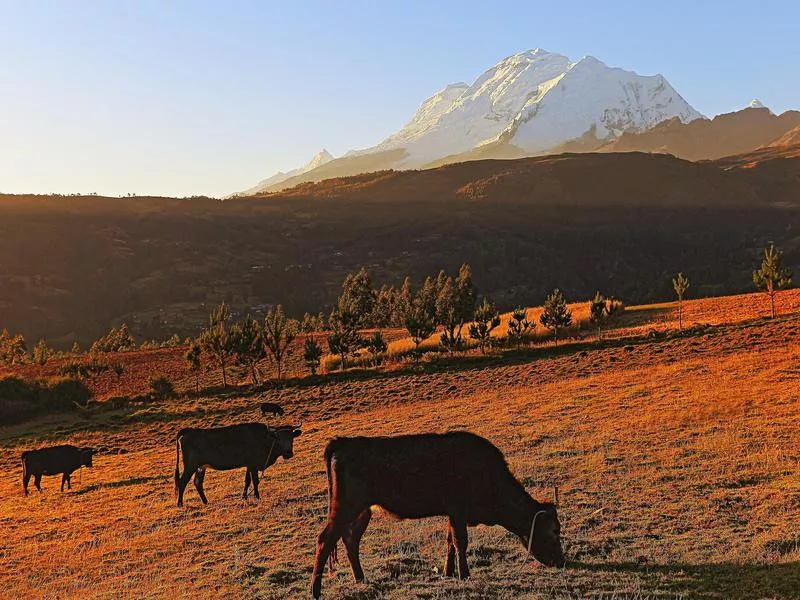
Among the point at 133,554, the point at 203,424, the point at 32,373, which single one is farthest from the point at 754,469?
the point at 32,373

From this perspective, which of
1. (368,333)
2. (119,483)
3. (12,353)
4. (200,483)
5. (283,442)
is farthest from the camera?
(12,353)

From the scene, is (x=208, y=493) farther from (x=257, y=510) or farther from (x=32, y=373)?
(x=32, y=373)

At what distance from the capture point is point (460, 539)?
979cm

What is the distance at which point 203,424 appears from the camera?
39.3m

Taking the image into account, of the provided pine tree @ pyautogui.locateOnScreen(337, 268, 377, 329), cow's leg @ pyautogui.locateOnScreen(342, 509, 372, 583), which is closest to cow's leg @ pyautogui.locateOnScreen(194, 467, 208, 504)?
cow's leg @ pyautogui.locateOnScreen(342, 509, 372, 583)

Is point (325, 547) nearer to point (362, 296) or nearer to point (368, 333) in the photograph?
point (368, 333)

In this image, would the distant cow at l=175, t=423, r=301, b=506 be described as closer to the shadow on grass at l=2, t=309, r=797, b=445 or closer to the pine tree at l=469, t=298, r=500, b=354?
the shadow on grass at l=2, t=309, r=797, b=445

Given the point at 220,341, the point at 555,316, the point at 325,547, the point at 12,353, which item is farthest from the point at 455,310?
the point at 12,353

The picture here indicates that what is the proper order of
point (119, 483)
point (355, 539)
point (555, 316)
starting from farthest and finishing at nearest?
point (555, 316) → point (119, 483) → point (355, 539)

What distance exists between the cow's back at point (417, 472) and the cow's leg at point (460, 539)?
0.68 ft

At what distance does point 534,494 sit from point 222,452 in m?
9.25

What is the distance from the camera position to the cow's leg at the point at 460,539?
9734 millimetres

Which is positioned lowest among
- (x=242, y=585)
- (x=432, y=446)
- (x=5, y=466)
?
(x=5, y=466)

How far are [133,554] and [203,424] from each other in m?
25.8
